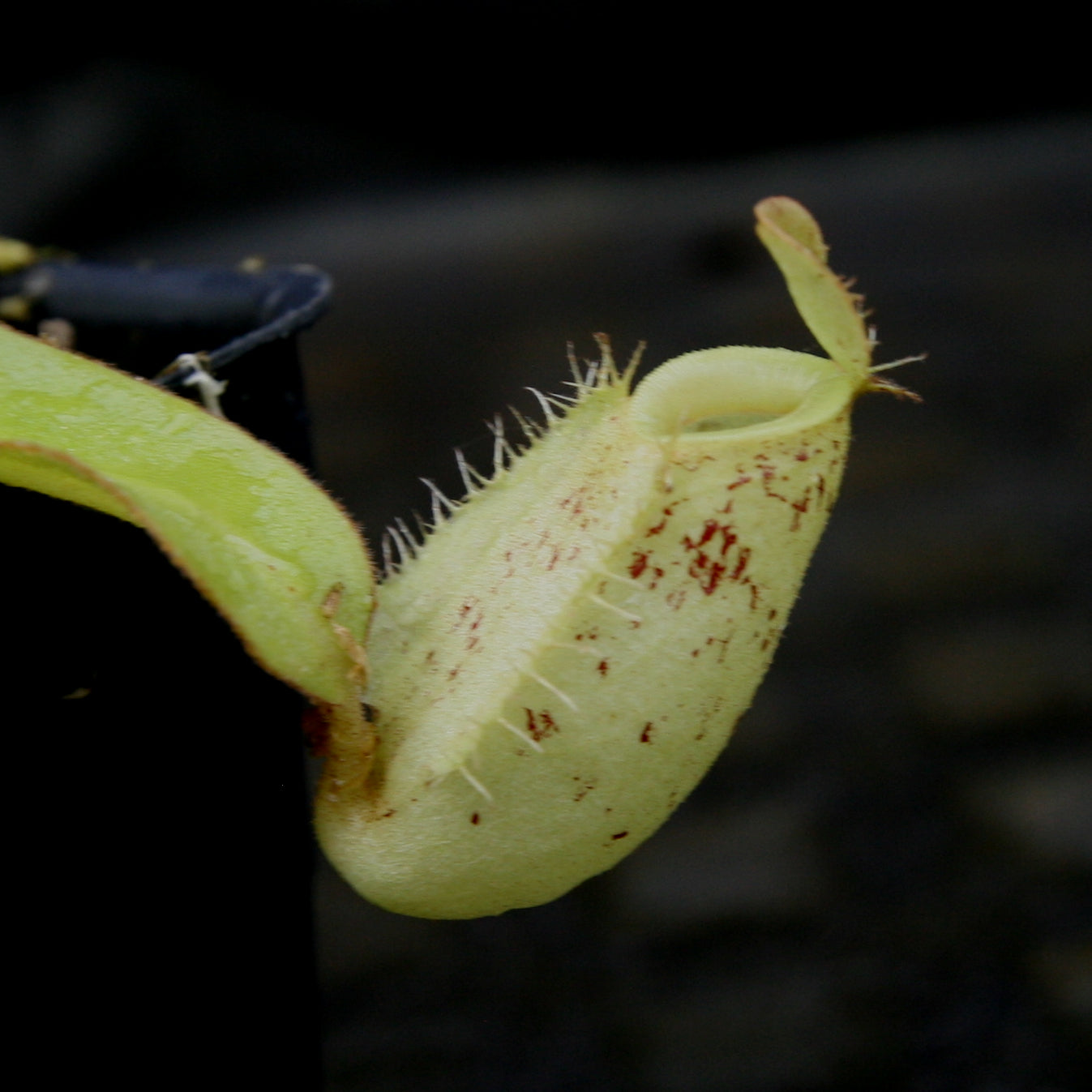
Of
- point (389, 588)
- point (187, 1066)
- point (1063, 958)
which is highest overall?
point (389, 588)

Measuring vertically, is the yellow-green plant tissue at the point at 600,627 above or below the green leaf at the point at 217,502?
below

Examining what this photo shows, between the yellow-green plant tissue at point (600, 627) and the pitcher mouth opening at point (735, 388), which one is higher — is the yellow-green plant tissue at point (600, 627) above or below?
below

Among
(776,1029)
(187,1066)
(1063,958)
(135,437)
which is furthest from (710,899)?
(135,437)

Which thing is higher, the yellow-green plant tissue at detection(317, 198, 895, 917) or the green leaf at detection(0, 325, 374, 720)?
the green leaf at detection(0, 325, 374, 720)

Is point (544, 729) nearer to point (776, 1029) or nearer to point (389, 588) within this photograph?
point (389, 588)

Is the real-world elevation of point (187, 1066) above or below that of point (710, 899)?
above
